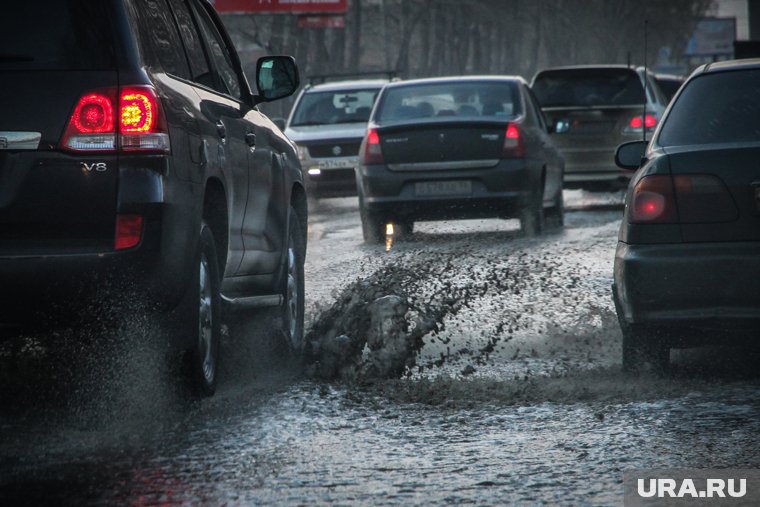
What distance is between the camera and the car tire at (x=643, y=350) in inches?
265

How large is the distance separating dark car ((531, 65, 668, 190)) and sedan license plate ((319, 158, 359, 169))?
2.61 metres

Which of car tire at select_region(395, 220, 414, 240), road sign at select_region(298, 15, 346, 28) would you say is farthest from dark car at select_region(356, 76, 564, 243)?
road sign at select_region(298, 15, 346, 28)

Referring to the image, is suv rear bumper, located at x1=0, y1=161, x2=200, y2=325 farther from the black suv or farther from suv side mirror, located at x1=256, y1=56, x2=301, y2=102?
suv side mirror, located at x1=256, y1=56, x2=301, y2=102

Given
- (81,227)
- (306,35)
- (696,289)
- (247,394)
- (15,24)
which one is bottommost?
(306,35)

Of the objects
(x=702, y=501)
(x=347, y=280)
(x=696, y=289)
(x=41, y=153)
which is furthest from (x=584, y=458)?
(x=347, y=280)

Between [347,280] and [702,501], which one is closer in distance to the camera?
[702,501]

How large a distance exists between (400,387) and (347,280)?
503cm

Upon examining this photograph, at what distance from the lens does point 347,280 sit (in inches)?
459

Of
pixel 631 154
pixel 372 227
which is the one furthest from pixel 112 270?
pixel 372 227

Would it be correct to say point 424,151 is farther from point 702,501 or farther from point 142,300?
point 702,501

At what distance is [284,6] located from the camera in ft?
183

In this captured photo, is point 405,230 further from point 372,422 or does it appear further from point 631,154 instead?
point 372,422

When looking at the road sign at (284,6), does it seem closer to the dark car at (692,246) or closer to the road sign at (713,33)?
the dark car at (692,246)

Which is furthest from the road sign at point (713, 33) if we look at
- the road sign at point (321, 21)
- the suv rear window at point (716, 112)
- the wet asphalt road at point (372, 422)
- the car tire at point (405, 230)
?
the wet asphalt road at point (372, 422)
